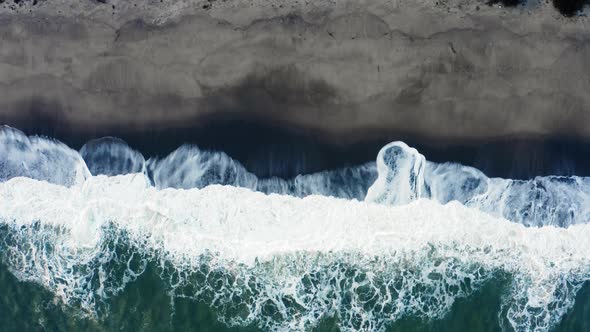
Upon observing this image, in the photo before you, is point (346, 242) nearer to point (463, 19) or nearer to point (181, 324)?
point (181, 324)

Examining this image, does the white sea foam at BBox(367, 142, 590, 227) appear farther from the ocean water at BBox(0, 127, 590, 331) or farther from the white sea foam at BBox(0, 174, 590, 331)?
the white sea foam at BBox(0, 174, 590, 331)

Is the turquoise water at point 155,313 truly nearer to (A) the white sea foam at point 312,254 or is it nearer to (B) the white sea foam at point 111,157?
(A) the white sea foam at point 312,254

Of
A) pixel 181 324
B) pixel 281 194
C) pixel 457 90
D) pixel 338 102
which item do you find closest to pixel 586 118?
pixel 457 90

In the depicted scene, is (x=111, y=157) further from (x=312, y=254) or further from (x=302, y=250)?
(x=312, y=254)

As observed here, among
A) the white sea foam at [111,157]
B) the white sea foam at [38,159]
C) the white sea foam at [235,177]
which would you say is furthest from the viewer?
the white sea foam at [38,159]

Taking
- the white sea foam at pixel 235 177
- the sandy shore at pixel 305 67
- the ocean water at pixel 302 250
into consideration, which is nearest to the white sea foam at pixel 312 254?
the ocean water at pixel 302 250

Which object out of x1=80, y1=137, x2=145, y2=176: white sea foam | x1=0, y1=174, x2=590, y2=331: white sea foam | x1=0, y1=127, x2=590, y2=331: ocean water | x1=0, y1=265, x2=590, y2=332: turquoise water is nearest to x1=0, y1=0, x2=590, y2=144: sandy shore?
x1=80, y1=137, x2=145, y2=176: white sea foam

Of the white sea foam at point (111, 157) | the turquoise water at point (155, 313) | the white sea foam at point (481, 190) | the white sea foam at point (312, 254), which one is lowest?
the turquoise water at point (155, 313)
